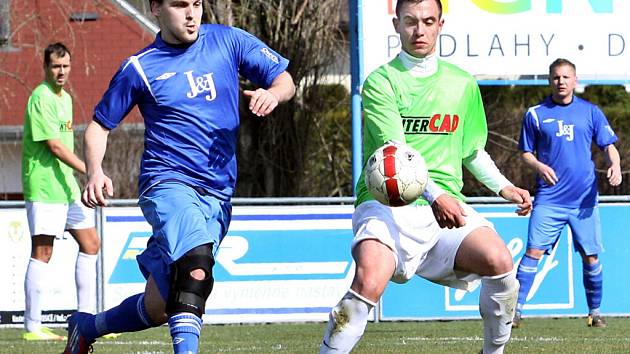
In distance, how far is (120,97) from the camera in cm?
633

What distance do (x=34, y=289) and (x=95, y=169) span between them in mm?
4343

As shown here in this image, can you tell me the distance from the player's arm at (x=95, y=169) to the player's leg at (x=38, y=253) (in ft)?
12.9

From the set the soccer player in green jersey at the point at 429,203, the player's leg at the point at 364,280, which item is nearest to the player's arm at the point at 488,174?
the soccer player in green jersey at the point at 429,203

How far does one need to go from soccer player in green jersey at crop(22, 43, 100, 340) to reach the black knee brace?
4.33m

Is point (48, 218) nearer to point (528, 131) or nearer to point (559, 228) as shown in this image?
point (528, 131)

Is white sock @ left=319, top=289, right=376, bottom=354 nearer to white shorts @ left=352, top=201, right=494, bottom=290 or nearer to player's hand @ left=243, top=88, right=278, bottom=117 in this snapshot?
white shorts @ left=352, top=201, right=494, bottom=290

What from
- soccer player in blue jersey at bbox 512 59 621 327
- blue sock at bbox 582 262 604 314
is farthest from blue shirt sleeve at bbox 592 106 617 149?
blue sock at bbox 582 262 604 314

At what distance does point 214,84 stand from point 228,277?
6069 mm

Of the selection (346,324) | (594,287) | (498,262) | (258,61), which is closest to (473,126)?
(498,262)

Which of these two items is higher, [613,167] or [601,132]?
[601,132]

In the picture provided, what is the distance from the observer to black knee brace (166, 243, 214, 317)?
5.86 metres

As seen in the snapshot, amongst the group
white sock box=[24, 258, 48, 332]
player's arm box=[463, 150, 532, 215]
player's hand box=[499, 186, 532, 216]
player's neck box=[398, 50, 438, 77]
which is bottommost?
white sock box=[24, 258, 48, 332]

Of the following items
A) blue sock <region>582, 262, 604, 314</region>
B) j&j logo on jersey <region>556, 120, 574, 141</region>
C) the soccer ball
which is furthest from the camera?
j&j logo on jersey <region>556, 120, 574, 141</region>

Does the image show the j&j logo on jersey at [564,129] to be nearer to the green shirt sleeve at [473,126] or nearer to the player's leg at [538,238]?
the player's leg at [538,238]
